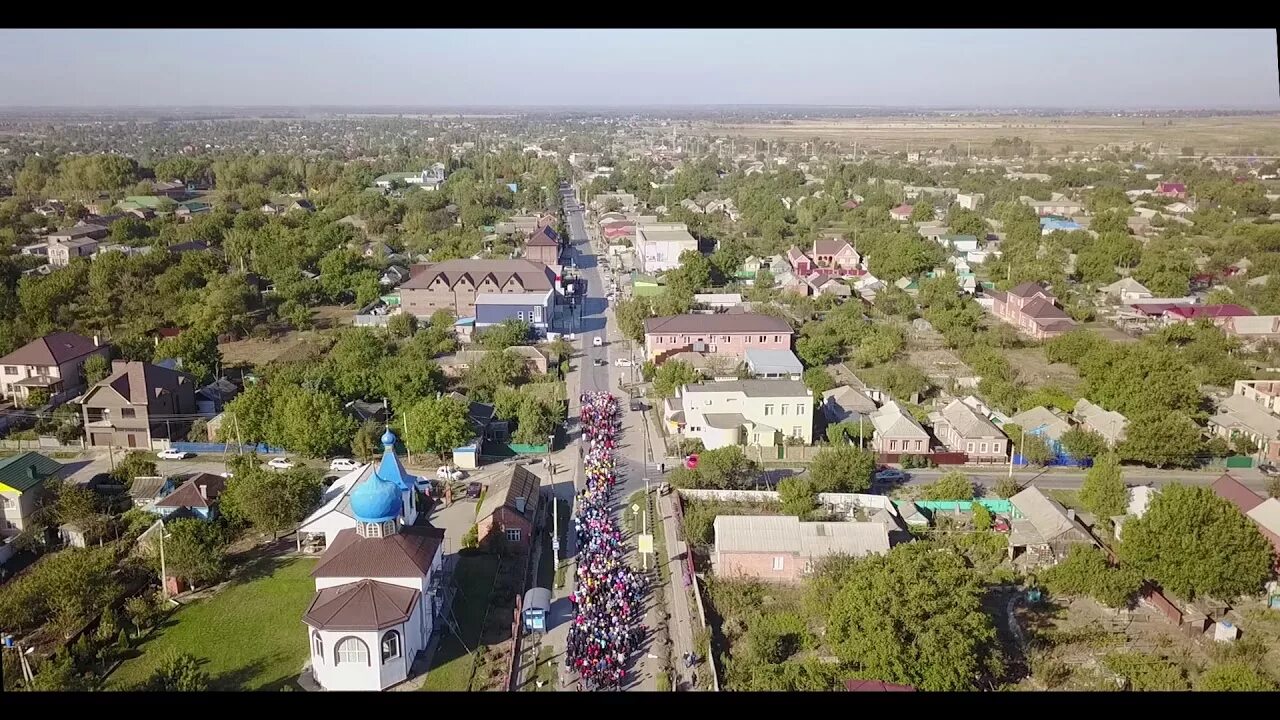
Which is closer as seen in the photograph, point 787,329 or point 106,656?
point 106,656

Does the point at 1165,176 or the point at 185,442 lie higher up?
the point at 1165,176

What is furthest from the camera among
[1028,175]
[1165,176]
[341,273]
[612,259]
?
[1028,175]

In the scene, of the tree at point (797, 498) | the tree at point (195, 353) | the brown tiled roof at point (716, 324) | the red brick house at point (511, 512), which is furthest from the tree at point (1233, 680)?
the tree at point (195, 353)

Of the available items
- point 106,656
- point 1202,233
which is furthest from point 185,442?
point 1202,233

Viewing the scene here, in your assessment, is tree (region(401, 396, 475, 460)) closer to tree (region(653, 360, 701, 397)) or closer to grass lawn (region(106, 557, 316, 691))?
grass lawn (region(106, 557, 316, 691))

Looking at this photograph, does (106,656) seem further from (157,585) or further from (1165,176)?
(1165,176)

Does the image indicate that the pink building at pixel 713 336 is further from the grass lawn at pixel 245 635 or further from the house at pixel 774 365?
the grass lawn at pixel 245 635

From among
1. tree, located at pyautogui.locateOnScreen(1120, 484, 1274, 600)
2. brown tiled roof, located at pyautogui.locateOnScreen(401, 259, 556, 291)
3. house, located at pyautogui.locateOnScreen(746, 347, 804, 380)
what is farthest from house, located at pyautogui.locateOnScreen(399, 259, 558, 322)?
tree, located at pyautogui.locateOnScreen(1120, 484, 1274, 600)
